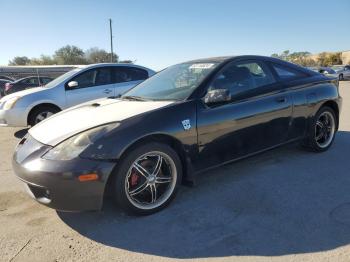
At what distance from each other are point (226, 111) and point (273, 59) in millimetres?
1387

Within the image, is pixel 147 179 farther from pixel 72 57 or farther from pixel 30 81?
pixel 72 57

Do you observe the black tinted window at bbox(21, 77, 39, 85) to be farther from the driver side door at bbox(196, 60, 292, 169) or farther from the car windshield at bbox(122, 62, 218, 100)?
the driver side door at bbox(196, 60, 292, 169)

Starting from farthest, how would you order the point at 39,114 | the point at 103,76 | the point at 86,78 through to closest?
the point at 103,76, the point at 86,78, the point at 39,114

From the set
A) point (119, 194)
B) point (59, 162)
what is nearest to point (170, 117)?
point (119, 194)

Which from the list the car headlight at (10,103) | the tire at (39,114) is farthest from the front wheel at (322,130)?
the car headlight at (10,103)

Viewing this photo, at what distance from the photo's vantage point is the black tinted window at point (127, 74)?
8.27 meters

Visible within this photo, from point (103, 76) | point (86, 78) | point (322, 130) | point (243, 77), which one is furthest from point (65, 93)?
point (322, 130)

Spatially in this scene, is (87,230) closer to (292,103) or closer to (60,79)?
(292,103)

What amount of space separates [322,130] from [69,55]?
70.0 m

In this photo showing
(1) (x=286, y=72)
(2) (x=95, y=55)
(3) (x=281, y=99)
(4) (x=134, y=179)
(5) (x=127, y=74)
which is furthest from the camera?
(2) (x=95, y=55)

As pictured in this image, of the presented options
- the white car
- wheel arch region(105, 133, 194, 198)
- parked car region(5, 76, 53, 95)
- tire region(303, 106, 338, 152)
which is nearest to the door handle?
tire region(303, 106, 338, 152)

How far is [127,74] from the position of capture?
843 centimetres

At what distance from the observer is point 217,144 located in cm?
378

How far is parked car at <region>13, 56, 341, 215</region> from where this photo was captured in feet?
9.93
